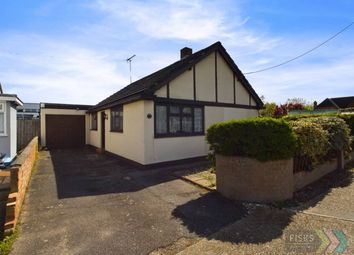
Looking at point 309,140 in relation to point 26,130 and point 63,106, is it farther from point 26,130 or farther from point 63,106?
point 26,130

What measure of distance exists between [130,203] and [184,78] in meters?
6.40

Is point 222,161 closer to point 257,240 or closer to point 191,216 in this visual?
point 191,216

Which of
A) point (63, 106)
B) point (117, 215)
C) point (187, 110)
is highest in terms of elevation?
point (63, 106)

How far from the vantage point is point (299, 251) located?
3.62 meters

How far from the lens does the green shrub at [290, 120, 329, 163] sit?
20.9 feet

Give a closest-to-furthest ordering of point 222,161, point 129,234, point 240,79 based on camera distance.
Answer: point 129,234 → point 222,161 → point 240,79

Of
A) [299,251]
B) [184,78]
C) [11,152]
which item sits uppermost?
[184,78]

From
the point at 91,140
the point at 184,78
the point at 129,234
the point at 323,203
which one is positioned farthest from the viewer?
the point at 91,140

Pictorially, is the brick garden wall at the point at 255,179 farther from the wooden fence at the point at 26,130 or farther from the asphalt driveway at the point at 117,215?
the wooden fence at the point at 26,130

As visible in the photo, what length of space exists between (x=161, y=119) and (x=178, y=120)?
87cm

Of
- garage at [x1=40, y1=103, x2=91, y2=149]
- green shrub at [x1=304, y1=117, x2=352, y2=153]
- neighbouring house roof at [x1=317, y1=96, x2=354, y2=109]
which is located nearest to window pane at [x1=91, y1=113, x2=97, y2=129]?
garage at [x1=40, y1=103, x2=91, y2=149]

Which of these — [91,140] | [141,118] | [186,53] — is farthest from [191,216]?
[91,140]

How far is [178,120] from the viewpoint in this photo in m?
10.3

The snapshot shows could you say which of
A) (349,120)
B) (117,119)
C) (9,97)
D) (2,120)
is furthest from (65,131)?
(349,120)
